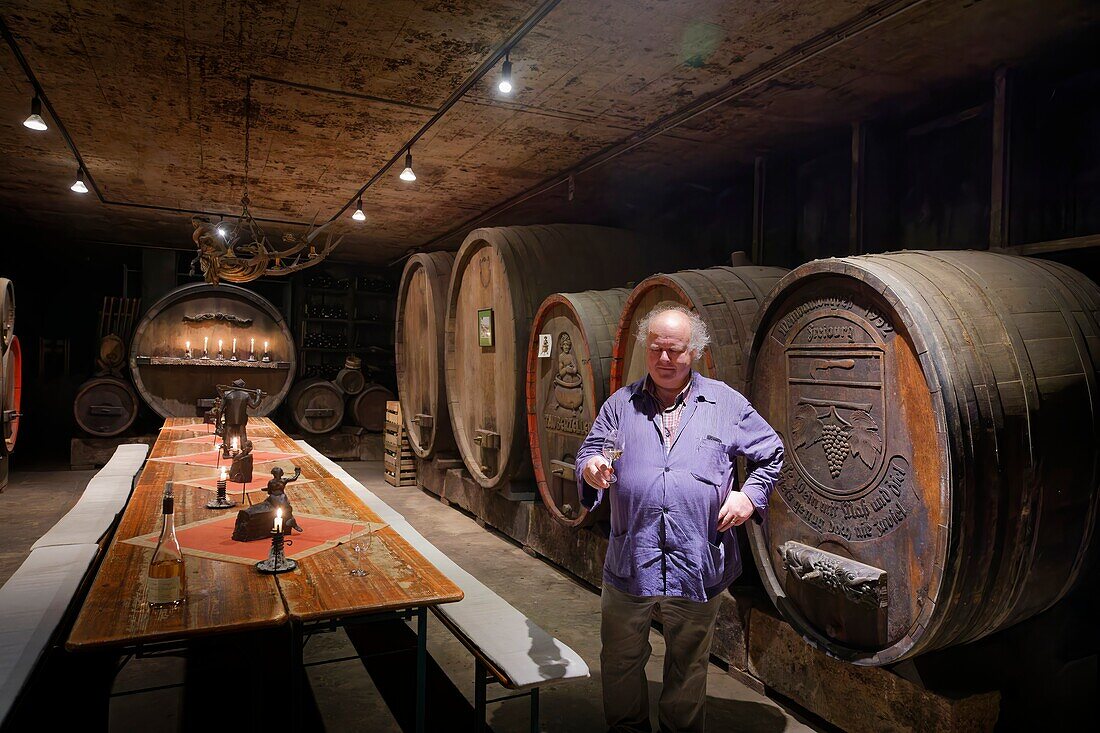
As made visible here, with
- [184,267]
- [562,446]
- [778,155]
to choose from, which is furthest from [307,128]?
[184,267]

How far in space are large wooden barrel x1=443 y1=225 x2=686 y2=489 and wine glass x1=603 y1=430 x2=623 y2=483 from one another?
2325 millimetres

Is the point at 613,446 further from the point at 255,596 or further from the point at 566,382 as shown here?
the point at 566,382

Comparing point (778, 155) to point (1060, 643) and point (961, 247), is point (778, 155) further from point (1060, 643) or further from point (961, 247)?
point (1060, 643)

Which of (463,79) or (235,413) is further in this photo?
(235,413)

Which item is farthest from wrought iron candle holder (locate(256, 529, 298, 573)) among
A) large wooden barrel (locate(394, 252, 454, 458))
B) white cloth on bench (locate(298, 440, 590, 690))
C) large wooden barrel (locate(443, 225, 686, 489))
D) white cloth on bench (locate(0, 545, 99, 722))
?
large wooden barrel (locate(394, 252, 454, 458))

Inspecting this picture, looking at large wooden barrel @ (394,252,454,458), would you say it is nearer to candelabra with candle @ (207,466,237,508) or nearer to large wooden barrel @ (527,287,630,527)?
large wooden barrel @ (527,287,630,527)

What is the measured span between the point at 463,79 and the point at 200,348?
20.1 ft

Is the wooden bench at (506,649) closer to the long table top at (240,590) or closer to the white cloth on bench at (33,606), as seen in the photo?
the long table top at (240,590)

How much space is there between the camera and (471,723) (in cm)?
271

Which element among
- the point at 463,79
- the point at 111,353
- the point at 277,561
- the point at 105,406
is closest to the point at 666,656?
the point at 277,561

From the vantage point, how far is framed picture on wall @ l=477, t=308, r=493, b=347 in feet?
17.0

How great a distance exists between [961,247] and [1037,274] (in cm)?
127

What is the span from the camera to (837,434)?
243 cm

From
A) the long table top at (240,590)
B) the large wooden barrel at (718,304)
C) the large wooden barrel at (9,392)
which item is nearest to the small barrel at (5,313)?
the large wooden barrel at (9,392)
